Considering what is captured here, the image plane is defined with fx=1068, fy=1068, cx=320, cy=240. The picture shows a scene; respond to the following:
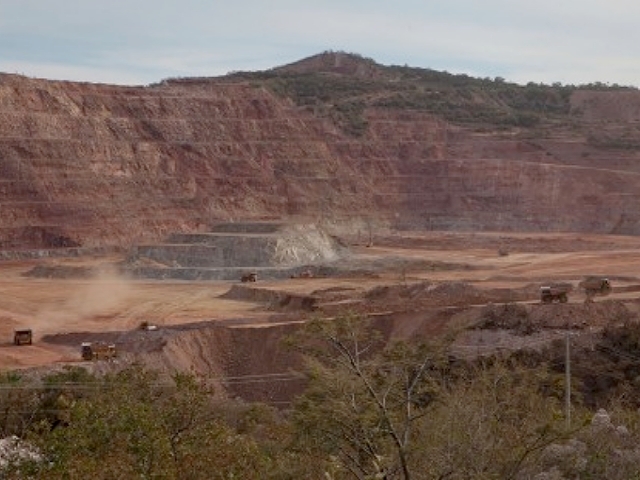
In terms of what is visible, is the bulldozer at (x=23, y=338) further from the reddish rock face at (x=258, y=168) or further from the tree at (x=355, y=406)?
the reddish rock face at (x=258, y=168)

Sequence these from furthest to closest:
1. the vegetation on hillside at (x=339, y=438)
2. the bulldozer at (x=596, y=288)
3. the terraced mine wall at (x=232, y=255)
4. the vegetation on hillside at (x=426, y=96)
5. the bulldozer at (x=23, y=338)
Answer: the vegetation on hillside at (x=426, y=96)
the terraced mine wall at (x=232, y=255)
the bulldozer at (x=596, y=288)
the bulldozer at (x=23, y=338)
the vegetation on hillside at (x=339, y=438)

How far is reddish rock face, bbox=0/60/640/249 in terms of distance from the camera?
224ft

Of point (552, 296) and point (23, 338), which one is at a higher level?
point (552, 296)

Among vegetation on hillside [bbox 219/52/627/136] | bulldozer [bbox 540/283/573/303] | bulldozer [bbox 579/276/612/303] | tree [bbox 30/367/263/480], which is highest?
vegetation on hillside [bbox 219/52/627/136]

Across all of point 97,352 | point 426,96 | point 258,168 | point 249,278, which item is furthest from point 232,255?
point 426,96

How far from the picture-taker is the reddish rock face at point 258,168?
68312 mm

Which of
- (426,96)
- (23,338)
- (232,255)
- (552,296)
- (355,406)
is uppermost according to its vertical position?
(426,96)

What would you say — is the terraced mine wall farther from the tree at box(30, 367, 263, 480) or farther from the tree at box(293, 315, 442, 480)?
the tree at box(293, 315, 442, 480)

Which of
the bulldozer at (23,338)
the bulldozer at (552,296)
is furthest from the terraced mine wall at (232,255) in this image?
the bulldozer at (23,338)

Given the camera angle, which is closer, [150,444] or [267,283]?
[150,444]

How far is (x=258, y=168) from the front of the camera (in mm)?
79375

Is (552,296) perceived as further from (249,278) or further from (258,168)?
(258,168)

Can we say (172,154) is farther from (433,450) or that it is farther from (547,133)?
(433,450)

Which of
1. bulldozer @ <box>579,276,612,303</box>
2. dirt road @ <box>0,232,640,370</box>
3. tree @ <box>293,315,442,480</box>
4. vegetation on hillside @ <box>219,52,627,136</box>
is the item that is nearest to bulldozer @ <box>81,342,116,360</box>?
dirt road @ <box>0,232,640,370</box>
